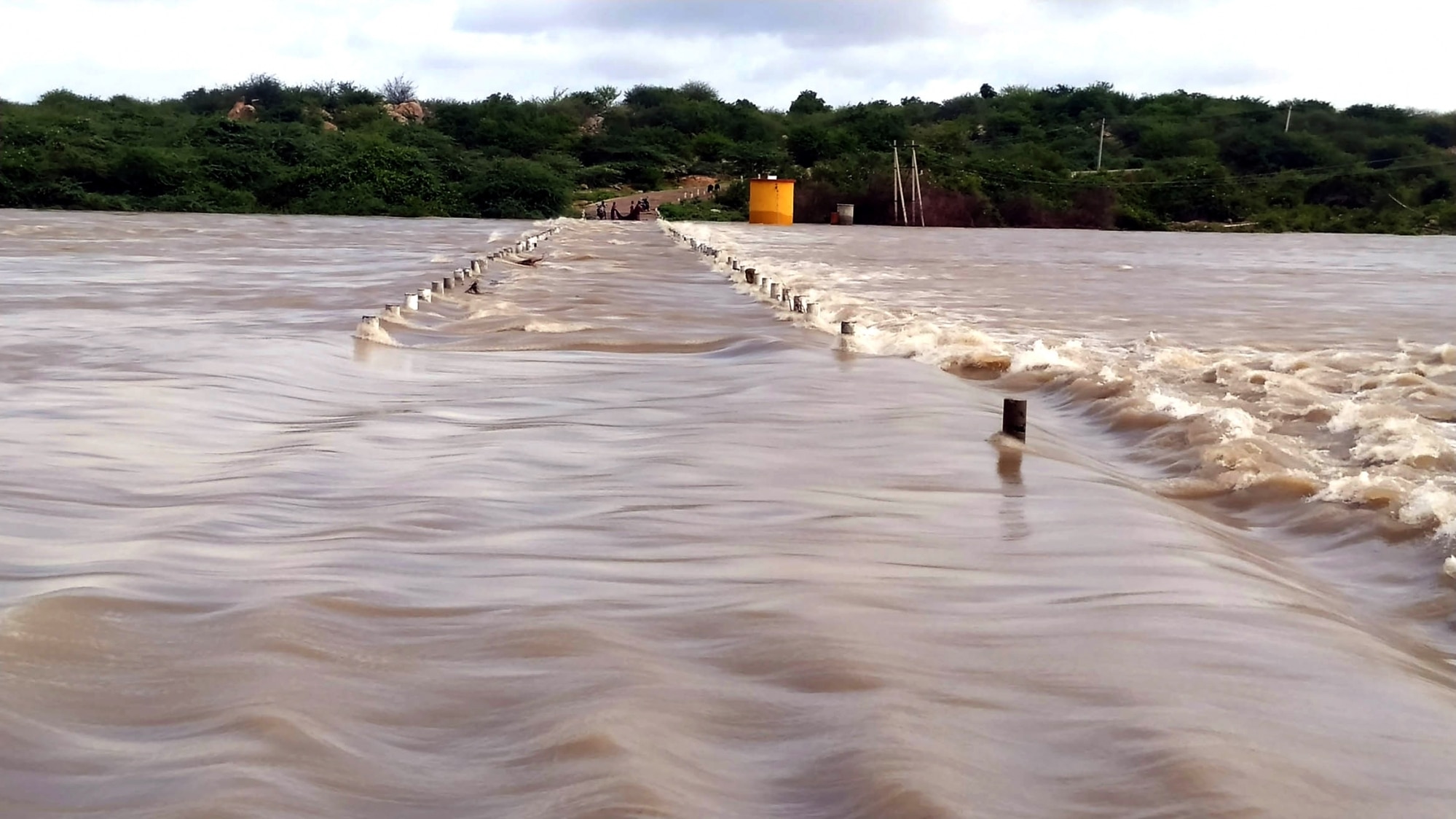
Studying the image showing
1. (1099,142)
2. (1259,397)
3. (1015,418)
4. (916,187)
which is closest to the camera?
(1015,418)

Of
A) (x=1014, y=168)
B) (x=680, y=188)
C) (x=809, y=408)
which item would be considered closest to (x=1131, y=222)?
(x=1014, y=168)

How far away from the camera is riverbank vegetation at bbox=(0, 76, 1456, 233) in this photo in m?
52.2

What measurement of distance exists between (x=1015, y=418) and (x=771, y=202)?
40789mm

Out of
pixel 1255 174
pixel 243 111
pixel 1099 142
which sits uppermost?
pixel 243 111

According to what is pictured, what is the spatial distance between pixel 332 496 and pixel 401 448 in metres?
1.02

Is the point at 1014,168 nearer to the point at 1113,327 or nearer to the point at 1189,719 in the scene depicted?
the point at 1113,327

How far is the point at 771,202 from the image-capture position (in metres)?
47.3

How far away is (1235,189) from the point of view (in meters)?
60.0

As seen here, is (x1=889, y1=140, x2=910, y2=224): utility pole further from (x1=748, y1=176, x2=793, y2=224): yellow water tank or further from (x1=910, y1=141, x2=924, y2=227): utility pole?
(x1=748, y1=176, x2=793, y2=224): yellow water tank

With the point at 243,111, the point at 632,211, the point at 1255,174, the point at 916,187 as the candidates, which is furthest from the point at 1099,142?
the point at 243,111

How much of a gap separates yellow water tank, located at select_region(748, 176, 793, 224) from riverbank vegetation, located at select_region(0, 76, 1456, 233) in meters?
6.41

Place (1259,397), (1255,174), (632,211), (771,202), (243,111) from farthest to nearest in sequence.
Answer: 1. (243,111)
2. (1255,174)
3. (632,211)
4. (771,202)
5. (1259,397)

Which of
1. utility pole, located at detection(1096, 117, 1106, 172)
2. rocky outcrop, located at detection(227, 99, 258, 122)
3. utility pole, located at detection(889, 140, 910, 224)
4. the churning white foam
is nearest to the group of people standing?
utility pole, located at detection(889, 140, 910, 224)

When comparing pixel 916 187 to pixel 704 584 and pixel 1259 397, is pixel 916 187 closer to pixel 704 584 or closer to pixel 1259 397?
pixel 1259 397
